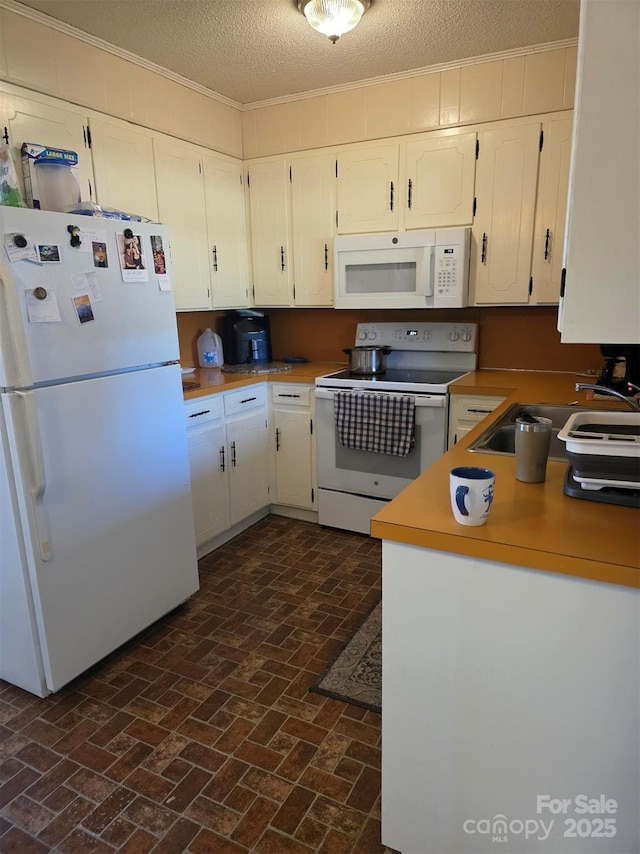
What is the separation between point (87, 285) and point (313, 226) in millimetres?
1832

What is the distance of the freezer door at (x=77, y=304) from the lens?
1628 mm

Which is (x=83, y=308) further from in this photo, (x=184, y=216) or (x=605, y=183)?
(x=605, y=183)

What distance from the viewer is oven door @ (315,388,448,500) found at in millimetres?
2779

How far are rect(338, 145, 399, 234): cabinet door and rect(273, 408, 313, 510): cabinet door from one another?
1159 millimetres

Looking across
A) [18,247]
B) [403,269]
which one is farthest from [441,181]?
[18,247]

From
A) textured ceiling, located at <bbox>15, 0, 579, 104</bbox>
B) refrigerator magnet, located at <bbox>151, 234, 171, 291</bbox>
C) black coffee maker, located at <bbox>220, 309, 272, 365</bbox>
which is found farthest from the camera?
black coffee maker, located at <bbox>220, 309, 272, 365</bbox>

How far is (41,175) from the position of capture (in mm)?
1928

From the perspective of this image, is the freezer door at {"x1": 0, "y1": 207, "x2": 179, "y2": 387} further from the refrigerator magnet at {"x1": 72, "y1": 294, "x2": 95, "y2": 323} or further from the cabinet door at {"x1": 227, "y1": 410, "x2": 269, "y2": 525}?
the cabinet door at {"x1": 227, "y1": 410, "x2": 269, "y2": 525}

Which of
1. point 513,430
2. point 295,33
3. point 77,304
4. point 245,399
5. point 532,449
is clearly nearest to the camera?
point 532,449

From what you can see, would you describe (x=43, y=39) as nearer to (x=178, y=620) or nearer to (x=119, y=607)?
(x=119, y=607)

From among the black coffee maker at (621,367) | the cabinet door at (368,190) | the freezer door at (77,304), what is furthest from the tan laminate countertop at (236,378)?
the black coffee maker at (621,367)

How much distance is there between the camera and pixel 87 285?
6.01 feet

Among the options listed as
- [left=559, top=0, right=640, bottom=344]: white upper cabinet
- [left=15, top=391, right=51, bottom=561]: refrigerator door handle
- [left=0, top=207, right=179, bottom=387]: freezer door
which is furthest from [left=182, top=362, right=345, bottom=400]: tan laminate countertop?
[left=559, top=0, right=640, bottom=344]: white upper cabinet

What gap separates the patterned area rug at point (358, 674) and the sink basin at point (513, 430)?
948mm
